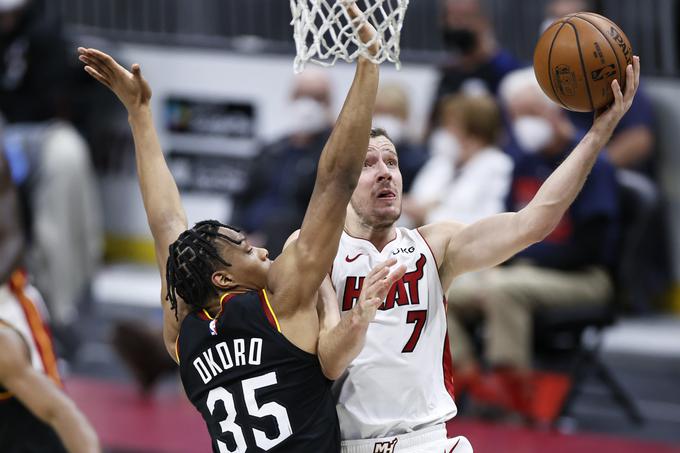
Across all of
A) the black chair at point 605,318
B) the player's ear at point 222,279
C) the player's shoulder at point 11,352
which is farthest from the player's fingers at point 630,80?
the black chair at point 605,318

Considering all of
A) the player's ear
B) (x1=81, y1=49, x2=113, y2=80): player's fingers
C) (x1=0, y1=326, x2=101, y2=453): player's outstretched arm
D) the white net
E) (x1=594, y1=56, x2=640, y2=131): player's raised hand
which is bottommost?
(x1=0, y1=326, x2=101, y2=453): player's outstretched arm


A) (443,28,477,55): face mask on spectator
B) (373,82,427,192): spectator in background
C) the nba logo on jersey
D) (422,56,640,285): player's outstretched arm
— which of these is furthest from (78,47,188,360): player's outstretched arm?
(443,28,477,55): face mask on spectator

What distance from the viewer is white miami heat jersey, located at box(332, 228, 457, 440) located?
4699mm

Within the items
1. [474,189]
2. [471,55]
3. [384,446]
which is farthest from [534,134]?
[384,446]

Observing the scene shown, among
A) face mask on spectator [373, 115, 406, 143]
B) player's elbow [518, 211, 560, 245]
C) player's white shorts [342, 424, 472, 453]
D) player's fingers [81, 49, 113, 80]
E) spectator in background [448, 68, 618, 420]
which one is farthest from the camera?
face mask on spectator [373, 115, 406, 143]

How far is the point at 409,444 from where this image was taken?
470 cm

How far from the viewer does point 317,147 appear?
30.4 ft

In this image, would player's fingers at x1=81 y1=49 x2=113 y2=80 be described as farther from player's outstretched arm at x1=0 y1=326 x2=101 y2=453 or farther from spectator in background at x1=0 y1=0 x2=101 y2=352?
spectator in background at x1=0 y1=0 x2=101 y2=352

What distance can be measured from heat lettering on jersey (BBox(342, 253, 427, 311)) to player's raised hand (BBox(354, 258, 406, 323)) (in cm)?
49

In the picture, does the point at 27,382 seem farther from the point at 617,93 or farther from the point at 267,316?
the point at 617,93

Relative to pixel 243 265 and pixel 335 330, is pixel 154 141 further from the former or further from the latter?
pixel 335 330

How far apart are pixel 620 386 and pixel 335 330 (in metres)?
4.52

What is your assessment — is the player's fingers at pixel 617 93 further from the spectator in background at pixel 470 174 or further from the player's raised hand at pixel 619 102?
the spectator in background at pixel 470 174

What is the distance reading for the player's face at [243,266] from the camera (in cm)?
455
